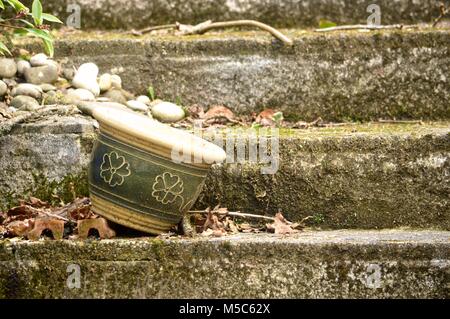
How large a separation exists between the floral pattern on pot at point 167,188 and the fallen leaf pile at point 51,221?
268mm

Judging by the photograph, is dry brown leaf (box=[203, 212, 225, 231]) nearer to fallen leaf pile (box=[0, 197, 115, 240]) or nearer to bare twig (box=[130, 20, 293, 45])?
fallen leaf pile (box=[0, 197, 115, 240])

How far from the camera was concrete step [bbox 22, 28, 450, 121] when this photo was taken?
13.9 feet

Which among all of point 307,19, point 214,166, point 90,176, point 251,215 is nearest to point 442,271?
point 251,215

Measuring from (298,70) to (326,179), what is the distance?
87 cm

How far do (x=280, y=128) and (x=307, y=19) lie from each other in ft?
3.67

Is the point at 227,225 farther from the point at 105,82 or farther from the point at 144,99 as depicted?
the point at 105,82

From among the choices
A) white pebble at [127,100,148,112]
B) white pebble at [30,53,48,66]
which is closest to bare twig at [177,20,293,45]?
white pebble at [127,100,148,112]

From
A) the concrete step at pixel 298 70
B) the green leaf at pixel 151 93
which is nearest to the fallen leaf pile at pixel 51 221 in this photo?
the green leaf at pixel 151 93

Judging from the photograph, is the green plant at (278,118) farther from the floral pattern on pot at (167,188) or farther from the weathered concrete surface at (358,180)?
the floral pattern on pot at (167,188)

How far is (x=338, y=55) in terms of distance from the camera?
4.27 m

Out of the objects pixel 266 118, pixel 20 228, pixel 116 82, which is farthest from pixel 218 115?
pixel 20 228
